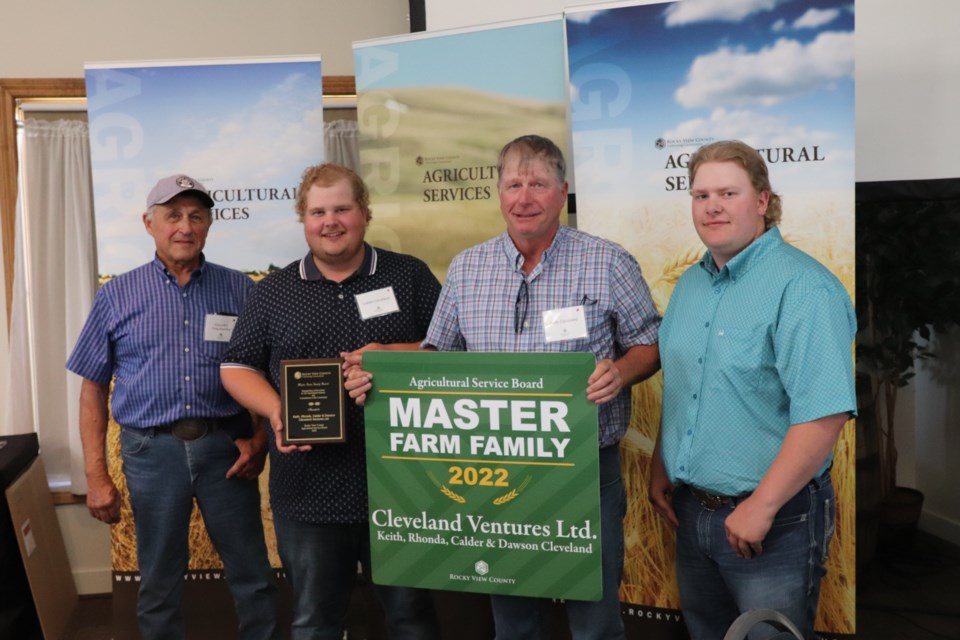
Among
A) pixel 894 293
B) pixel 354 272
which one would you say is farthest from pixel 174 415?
pixel 894 293

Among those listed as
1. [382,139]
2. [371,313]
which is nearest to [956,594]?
[371,313]

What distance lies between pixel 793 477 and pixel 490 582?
28.1 inches

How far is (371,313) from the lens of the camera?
2.21 meters

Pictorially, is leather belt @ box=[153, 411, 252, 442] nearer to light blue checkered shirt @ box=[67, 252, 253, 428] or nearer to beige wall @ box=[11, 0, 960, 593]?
light blue checkered shirt @ box=[67, 252, 253, 428]

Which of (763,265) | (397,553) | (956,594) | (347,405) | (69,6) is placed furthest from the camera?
(69,6)

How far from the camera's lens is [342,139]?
13.1ft

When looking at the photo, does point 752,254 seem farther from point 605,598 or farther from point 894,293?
point 894,293

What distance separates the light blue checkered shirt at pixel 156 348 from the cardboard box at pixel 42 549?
1.36 metres

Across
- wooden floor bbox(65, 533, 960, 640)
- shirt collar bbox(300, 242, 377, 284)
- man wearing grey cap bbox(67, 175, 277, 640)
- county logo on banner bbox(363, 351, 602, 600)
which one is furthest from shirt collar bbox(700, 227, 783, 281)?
man wearing grey cap bbox(67, 175, 277, 640)

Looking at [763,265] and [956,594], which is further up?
[763,265]

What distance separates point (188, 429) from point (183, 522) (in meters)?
0.34

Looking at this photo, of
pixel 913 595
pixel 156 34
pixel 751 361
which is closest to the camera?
pixel 751 361

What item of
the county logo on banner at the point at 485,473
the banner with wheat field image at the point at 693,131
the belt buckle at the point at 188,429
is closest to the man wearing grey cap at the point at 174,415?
the belt buckle at the point at 188,429

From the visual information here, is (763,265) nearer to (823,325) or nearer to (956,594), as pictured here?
(823,325)
